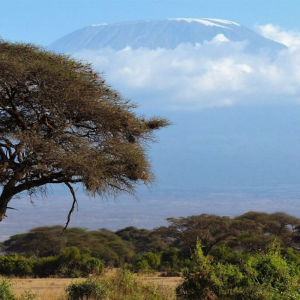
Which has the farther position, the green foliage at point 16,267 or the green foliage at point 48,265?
the green foliage at point 16,267

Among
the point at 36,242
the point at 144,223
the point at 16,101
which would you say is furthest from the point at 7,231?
the point at 16,101

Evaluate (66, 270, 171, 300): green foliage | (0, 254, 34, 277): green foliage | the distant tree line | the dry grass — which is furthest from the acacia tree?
the distant tree line

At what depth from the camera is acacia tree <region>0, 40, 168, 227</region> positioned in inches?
564

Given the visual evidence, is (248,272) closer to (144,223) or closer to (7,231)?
(7,231)

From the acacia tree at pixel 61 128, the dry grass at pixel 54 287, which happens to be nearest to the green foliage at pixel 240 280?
the dry grass at pixel 54 287

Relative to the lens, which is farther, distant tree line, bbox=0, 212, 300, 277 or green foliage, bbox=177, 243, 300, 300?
distant tree line, bbox=0, 212, 300, 277

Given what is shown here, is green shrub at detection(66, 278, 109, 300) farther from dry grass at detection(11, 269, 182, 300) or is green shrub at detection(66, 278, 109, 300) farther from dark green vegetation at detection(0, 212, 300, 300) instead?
dry grass at detection(11, 269, 182, 300)

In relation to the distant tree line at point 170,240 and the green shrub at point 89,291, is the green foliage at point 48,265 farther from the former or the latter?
the green shrub at point 89,291

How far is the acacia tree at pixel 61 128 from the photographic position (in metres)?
14.3

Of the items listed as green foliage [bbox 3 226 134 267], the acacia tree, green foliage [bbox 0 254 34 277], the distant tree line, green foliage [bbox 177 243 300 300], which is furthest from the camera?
green foliage [bbox 3 226 134 267]

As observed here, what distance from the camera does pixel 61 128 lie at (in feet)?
49.8

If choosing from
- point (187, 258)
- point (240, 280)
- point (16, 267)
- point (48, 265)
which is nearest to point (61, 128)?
point (240, 280)

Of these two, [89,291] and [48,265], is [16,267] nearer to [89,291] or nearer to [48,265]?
[48,265]

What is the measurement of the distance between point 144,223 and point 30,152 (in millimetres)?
99185
